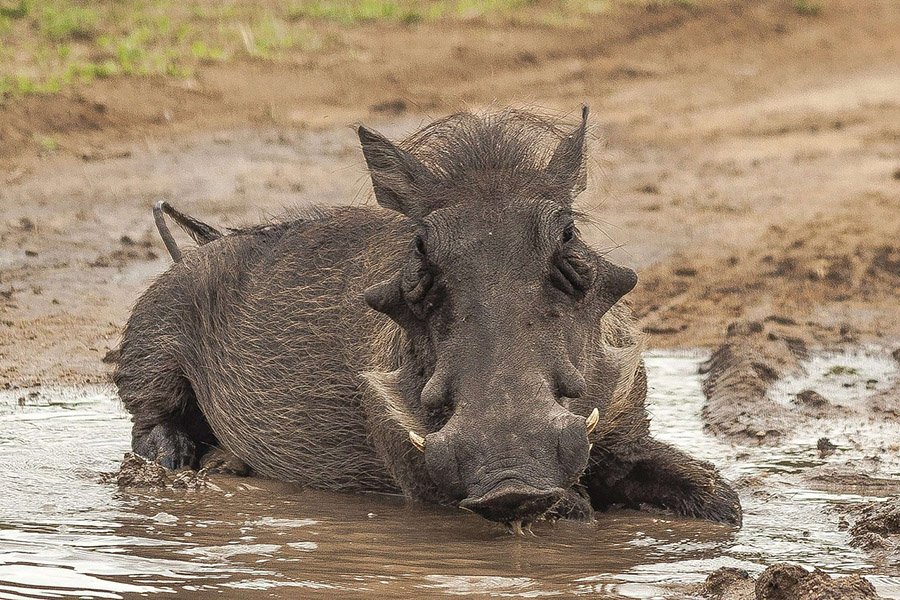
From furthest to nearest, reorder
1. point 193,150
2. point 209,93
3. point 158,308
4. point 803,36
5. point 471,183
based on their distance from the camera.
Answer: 1. point 803,36
2. point 209,93
3. point 193,150
4. point 158,308
5. point 471,183

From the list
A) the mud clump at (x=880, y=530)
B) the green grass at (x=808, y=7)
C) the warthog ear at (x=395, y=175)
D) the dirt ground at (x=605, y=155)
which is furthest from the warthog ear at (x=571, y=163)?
the green grass at (x=808, y=7)

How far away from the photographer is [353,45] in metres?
14.0

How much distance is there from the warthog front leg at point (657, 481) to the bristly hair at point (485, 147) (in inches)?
37.3

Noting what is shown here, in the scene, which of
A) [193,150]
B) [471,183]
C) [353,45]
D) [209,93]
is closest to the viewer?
[471,183]

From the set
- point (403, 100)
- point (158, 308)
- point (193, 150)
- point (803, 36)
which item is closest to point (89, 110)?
point (193, 150)

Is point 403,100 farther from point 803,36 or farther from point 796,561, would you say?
point 796,561

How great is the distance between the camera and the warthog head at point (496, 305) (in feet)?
13.0

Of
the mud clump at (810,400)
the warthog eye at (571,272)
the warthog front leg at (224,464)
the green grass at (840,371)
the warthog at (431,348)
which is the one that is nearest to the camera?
the warthog at (431,348)

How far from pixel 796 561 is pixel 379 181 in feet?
5.38

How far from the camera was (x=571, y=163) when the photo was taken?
4.78 meters

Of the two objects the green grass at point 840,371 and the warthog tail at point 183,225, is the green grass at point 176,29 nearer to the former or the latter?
the warthog tail at point 183,225

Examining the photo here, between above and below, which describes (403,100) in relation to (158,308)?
above

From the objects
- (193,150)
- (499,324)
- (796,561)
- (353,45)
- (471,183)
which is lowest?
(796,561)

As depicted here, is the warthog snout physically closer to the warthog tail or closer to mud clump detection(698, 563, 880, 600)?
mud clump detection(698, 563, 880, 600)
